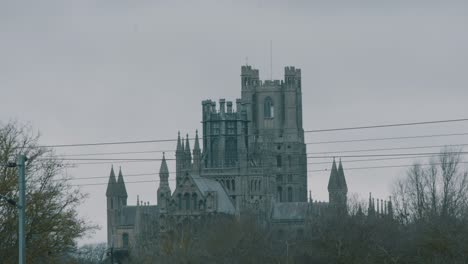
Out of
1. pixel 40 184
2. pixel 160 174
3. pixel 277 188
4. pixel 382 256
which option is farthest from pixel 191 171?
pixel 40 184

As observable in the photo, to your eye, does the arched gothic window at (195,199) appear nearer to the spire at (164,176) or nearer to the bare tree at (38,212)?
the spire at (164,176)

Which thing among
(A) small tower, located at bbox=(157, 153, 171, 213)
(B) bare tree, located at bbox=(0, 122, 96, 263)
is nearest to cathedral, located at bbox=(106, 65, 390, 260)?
(A) small tower, located at bbox=(157, 153, 171, 213)

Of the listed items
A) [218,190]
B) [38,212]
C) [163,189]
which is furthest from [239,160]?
[38,212]

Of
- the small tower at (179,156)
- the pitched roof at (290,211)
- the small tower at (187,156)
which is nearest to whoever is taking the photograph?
the pitched roof at (290,211)

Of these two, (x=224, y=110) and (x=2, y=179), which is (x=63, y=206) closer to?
(x=2, y=179)

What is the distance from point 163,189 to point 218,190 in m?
5.97

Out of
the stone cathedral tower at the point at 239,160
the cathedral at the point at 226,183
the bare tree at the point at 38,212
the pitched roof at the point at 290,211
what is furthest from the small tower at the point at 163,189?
the bare tree at the point at 38,212

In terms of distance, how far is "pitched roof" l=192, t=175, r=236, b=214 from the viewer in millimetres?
172125

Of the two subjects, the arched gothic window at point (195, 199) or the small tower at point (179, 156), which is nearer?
the arched gothic window at point (195, 199)

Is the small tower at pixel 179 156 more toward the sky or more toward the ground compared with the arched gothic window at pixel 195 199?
more toward the sky

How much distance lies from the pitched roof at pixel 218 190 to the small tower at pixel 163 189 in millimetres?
3355

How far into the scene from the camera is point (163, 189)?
175875mm

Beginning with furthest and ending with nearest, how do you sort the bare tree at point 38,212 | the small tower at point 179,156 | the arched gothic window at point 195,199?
the small tower at point 179,156
the arched gothic window at point 195,199
the bare tree at point 38,212

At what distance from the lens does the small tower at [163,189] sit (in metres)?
171
